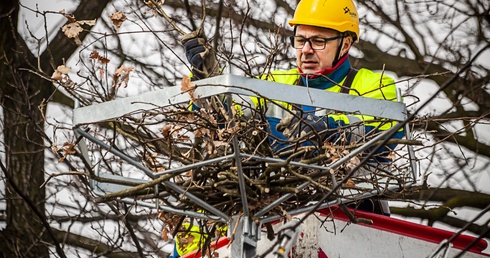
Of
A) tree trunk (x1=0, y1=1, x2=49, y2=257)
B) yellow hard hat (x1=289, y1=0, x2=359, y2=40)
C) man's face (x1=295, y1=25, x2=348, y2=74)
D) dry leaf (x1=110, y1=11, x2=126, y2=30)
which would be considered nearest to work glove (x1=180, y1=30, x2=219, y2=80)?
dry leaf (x1=110, y1=11, x2=126, y2=30)

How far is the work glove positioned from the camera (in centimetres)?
692

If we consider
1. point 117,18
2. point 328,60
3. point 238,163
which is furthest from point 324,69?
point 238,163

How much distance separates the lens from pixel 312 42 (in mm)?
8547

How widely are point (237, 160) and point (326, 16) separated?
8.38 feet

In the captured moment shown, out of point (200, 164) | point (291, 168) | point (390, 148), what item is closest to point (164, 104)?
point (200, 164)

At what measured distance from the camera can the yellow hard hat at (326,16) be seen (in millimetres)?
8641

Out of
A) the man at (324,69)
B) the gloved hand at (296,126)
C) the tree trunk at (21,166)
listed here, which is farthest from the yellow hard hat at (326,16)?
the tree trunk at (21,166)

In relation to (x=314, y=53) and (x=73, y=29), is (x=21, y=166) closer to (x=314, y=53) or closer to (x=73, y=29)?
(x=314, y=53)

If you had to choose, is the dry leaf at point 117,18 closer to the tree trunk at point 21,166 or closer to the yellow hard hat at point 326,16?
the yellow hard hat at point 326,16

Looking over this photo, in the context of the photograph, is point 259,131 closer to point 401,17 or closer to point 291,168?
point 291,168

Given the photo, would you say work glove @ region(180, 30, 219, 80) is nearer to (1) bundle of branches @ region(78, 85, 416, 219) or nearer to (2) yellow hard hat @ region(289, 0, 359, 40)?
(1) bundle of branches @ region(78, 85, 416, 219)

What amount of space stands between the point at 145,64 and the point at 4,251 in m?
2.29

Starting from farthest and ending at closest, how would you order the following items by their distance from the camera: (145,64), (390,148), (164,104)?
(145,64), (390,148), (164,104)

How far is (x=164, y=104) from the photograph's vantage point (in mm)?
6363
